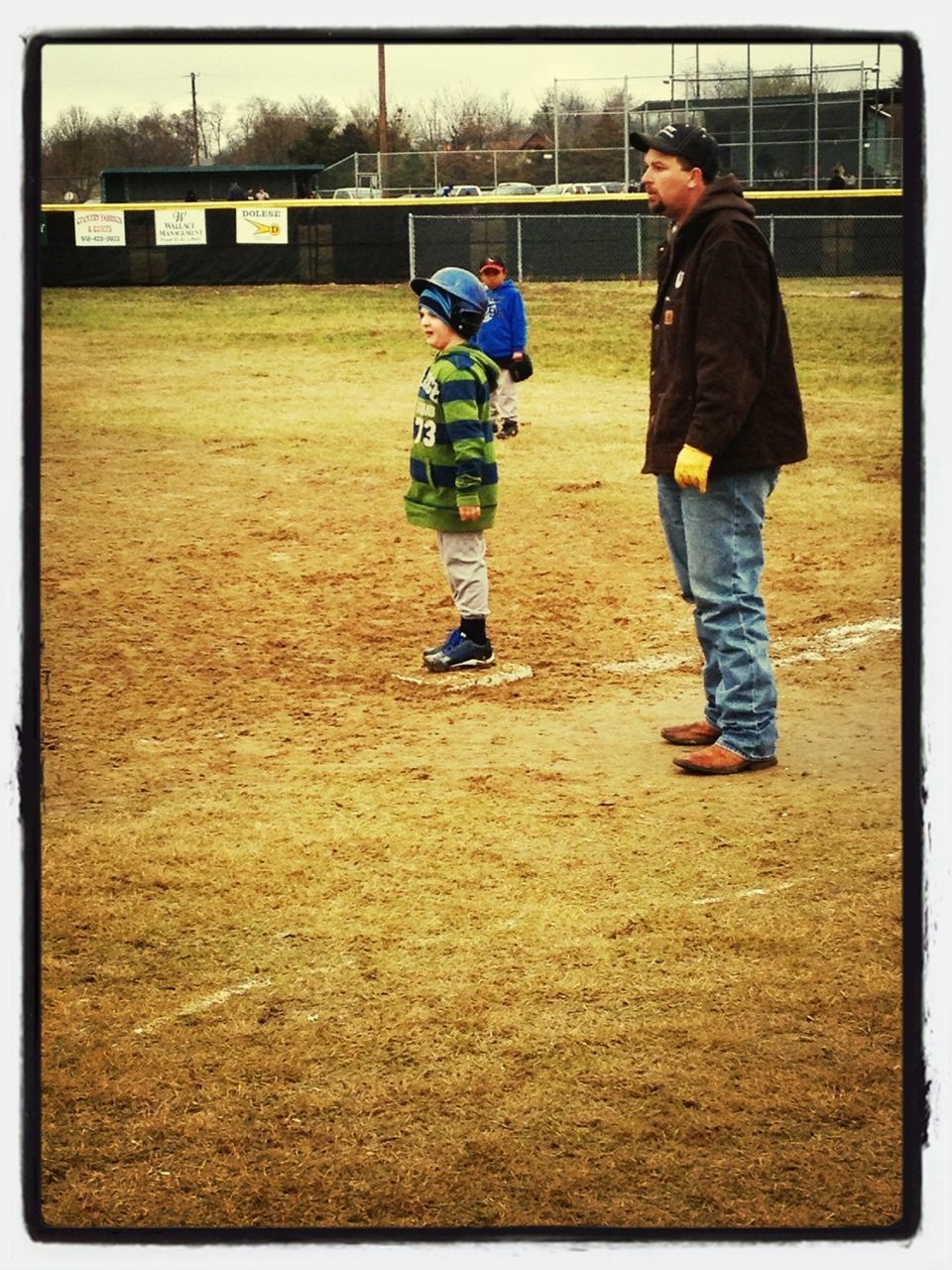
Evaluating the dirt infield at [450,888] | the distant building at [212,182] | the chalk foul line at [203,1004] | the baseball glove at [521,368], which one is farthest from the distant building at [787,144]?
the chalk foul line at [203,1004]

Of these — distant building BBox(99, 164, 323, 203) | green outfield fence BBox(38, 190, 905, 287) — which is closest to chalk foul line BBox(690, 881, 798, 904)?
green outfield fence BBox(38, 190, 905, 287)

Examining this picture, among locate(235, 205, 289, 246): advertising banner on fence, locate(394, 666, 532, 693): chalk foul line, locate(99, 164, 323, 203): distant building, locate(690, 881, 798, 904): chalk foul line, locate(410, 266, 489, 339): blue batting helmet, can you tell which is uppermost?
locate(99, 164, 323, 203): distant building

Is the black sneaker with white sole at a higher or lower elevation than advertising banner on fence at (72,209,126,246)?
lower

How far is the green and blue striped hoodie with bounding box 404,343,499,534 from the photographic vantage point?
20.0ft

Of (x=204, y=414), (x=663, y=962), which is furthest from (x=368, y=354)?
(x=663, y=962)

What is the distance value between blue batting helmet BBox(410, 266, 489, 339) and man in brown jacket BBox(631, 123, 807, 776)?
1.36 m

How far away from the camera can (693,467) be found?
179 inches

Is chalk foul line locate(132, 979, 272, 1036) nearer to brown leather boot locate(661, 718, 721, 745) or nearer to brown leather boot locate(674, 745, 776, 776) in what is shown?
brown leather boot locate(674, 745, 776, 776)

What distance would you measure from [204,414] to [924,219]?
38.0ft

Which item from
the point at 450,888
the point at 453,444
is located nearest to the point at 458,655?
the point at 453,444

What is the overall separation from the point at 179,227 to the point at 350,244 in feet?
8.90

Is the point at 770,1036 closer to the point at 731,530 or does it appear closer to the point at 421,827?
the point at 421,827

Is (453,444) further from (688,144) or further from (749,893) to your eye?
(749,893)

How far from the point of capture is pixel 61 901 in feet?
13.3
